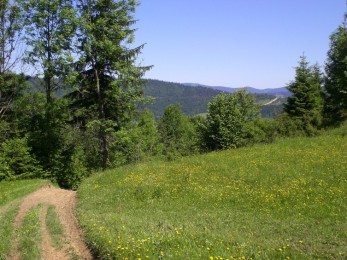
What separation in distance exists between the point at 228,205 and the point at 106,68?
1799cm

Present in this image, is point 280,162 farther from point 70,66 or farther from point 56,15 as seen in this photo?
point 56,15

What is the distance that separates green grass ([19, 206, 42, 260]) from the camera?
1181cm

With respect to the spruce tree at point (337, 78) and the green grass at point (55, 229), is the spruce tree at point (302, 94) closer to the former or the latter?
the spruce tree at point (337, 78)

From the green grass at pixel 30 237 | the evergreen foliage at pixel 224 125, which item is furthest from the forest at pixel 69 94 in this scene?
the green grass at pixel 30 237

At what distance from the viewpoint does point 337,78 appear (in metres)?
45.2

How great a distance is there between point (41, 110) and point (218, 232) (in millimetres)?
24904

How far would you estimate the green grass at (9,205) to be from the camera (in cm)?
1282

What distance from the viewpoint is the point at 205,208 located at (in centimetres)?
1714

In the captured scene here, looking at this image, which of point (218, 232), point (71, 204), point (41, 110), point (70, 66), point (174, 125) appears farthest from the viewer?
point (174, 125)

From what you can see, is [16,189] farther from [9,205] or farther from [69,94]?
[69,94]

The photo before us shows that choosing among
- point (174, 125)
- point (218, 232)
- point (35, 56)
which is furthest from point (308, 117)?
point (174, 125)

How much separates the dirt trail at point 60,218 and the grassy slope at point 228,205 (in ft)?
1.64

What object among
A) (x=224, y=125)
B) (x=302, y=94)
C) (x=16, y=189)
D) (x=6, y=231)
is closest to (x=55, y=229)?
(x=6, y=231)

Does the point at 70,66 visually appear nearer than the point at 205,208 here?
No
